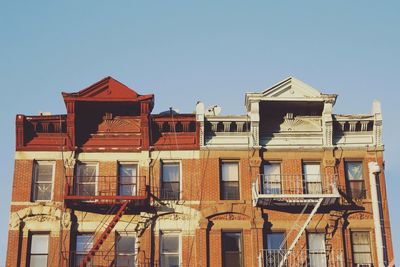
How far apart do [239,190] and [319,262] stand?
14.6ft

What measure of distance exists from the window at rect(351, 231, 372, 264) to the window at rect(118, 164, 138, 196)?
935cm

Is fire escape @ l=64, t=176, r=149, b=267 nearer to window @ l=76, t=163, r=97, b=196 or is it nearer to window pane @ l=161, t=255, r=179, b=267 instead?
window @ l=76, t=163, r=97, b=196

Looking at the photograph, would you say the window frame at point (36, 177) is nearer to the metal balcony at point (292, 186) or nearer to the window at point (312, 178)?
the metal balcony at point (292, 186)

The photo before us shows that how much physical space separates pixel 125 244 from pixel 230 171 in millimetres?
5471

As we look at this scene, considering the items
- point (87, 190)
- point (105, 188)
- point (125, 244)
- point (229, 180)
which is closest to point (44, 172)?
point (87, 190)

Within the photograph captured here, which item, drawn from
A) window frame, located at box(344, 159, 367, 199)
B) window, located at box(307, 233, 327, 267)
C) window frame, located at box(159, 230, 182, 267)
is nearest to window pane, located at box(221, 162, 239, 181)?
window frame, located at box(159, 230, 182, 267)

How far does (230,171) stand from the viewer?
2936 cm

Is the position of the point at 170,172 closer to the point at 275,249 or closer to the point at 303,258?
the point at 275,249

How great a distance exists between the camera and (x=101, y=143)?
1156 inches

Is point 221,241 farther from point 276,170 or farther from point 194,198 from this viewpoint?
point 276,170

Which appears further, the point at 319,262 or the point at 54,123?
the point at 54,123

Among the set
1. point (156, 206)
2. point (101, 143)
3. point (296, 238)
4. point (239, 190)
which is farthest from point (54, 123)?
point (296, 238)

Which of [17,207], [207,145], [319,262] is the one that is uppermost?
[207,145]

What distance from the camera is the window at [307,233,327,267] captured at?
2762 cm
